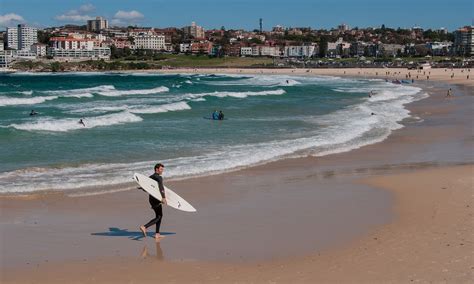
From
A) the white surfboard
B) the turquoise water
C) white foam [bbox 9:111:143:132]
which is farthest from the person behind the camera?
white foam [bbox 9:111:143:132]

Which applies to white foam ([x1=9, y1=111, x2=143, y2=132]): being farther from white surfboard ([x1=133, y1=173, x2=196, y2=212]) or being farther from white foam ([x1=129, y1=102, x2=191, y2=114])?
white surfboard ([x1=133, y1=173, x2=196, y2=212])

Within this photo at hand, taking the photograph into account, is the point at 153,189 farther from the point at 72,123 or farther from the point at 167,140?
the point at 72,123

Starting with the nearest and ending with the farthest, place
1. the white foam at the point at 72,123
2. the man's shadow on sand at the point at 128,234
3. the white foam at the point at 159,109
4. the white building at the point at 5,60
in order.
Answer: the man's shadow on sand at the point at 128,234, the white foam at the point at 72,123, the white foam at the point at 159,109, the white building at the point at 5,60

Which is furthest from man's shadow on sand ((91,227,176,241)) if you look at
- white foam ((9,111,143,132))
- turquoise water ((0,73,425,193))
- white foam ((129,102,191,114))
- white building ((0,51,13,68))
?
white building ((0,51,13,68))

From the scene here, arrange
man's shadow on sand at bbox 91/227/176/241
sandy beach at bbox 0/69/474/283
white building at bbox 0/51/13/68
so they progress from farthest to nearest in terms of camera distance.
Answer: white building at bbox 0/51/13/68 → man's shadow on sand at bbox 91/227/176/241 → sandy beach at bbox 0/69/474/283

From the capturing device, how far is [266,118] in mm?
34781

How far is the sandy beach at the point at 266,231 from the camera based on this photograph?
8.58m

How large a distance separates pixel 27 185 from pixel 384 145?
1260 centimetres

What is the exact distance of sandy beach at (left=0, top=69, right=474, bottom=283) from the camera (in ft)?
28.1

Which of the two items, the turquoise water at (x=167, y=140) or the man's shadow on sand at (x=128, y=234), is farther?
the turquoise water at (x=167, y=140)

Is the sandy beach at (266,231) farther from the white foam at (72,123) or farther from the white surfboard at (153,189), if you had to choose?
the white foam at (72,123)

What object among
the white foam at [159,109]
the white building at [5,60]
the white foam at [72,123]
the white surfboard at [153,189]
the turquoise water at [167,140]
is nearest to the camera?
the white surfboard at [153,189]

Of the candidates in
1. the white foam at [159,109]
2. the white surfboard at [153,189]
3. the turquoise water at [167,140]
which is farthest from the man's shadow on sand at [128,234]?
the white foam at [159,109]

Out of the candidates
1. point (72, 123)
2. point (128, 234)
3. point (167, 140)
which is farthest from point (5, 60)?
point (128, 234)
